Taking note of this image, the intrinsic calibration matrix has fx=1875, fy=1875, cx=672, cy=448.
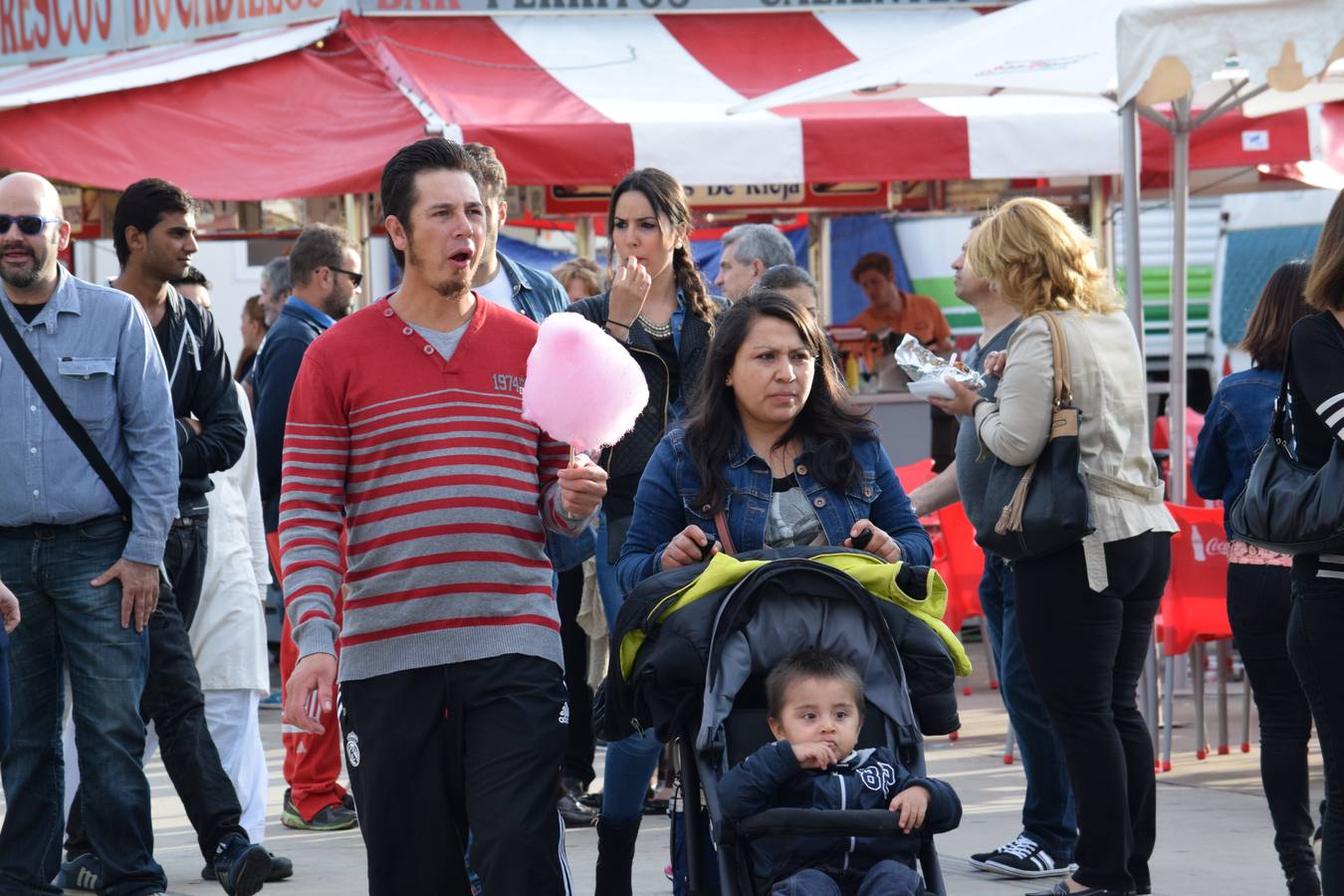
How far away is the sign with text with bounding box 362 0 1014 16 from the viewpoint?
1295 cm

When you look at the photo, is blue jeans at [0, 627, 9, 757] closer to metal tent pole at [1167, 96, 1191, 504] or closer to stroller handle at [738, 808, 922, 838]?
stroller handle at [738, 808, 922, 838]

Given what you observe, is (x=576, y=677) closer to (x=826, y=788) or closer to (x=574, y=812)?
(x=574, y=812)

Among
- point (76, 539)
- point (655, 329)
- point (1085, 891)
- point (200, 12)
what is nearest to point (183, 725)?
point (76, 539)

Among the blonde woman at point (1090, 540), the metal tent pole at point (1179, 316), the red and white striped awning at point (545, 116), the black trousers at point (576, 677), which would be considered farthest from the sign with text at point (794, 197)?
the blonde woman at point (1090, 540)

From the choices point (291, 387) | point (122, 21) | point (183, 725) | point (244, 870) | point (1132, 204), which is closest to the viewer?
point (244, 870)

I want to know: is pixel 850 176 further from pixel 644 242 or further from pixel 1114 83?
pixel 644 242

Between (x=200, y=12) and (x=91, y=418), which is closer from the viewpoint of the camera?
(x=91, y=418)

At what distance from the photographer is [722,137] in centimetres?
1052

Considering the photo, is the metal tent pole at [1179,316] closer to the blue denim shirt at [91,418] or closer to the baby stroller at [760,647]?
the baby stroller at [760,647]

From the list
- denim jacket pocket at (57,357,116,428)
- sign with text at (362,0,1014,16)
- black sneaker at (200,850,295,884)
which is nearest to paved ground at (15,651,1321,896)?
black sneaker at (200,850,295,884)

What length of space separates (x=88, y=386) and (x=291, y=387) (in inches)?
55.8

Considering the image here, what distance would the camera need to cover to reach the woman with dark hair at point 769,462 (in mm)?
4473

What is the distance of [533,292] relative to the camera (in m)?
6.02

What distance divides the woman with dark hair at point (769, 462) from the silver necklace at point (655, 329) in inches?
48.5
